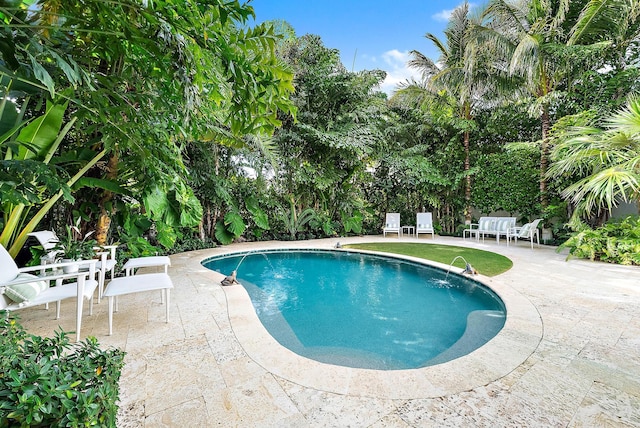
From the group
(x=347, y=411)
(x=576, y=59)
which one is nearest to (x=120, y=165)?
(x=347, y=411)

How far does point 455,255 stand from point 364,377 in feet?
19.8

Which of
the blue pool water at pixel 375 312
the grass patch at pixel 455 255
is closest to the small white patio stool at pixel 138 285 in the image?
the blue pool water at pixel 375 312

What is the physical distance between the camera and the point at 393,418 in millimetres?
1732

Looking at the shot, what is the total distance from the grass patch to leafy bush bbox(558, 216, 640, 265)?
62.3 inches

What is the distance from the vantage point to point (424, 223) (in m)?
11.5

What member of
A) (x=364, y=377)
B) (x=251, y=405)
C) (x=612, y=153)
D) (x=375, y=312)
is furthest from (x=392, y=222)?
(x=251, y=405)

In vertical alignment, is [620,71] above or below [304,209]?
above

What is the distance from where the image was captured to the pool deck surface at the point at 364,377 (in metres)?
1.74

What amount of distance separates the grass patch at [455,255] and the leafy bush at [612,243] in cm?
158

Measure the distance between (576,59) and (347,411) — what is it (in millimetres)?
10228

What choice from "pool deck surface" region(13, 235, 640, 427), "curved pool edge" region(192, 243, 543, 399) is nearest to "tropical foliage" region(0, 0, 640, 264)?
"pool deck surface" region(13, 235, 640, 427)

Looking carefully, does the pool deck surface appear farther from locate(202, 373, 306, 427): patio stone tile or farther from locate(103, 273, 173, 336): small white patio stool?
locate(103, 273, 173, 336): small white patio stool

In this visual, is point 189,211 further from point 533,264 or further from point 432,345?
point 533,264

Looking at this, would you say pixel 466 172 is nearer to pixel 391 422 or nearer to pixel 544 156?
pixel 544 156
